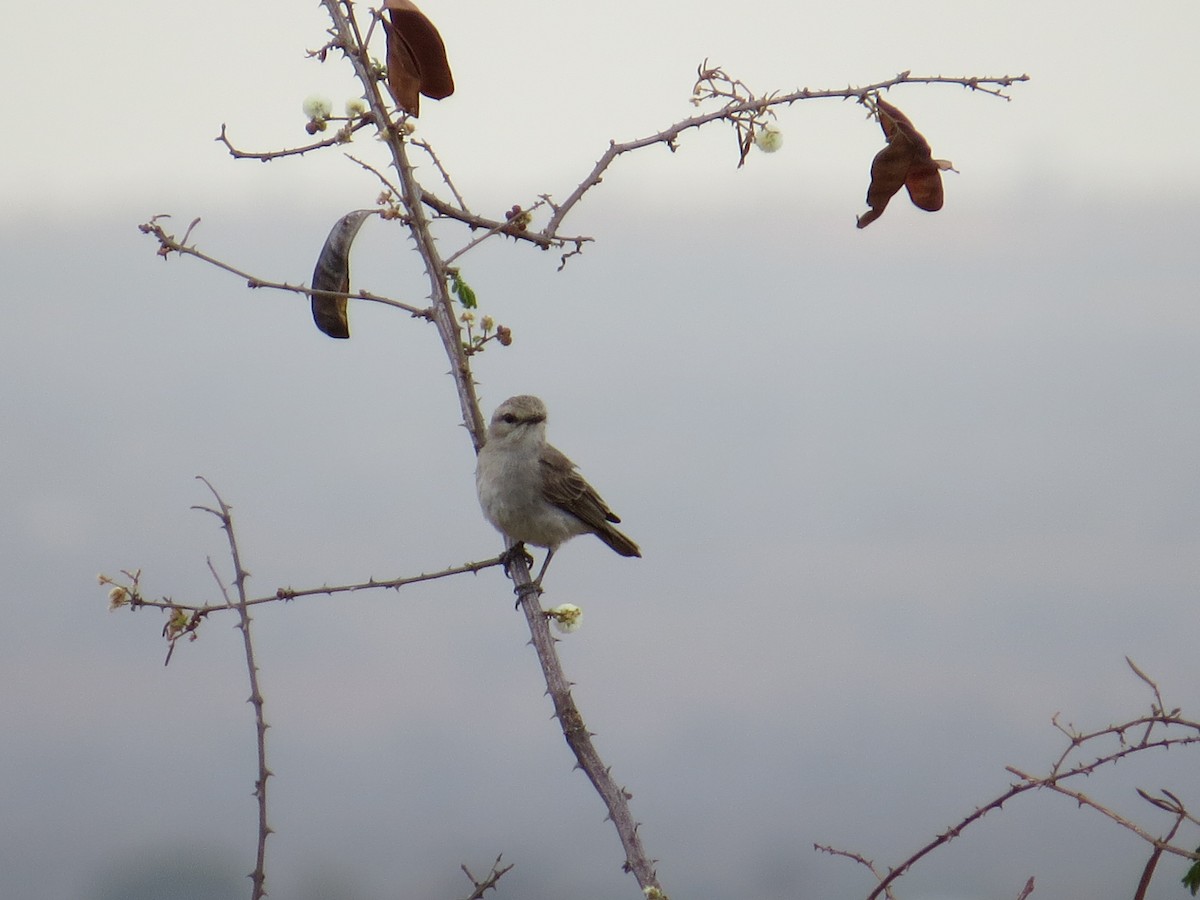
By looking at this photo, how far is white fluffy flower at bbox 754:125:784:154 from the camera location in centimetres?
388

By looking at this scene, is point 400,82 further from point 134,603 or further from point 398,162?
point 134,603

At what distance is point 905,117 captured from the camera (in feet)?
12.3

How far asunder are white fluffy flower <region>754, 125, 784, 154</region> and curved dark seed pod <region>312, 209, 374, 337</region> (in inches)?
51.5

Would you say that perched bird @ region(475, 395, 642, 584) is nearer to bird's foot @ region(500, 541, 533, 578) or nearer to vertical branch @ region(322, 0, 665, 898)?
bird's foot @ region(500, 541, 533, 578)

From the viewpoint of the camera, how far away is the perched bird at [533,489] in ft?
21.7

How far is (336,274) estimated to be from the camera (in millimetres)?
4098

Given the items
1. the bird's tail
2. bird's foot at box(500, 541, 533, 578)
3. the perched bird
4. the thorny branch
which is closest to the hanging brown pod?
the thorny branch

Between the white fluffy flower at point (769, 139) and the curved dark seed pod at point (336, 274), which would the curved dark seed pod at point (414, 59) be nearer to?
the curved dark seed pod at point (336, 274)

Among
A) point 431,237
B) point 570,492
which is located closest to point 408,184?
point 431,237

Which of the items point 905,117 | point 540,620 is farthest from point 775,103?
point 540,620

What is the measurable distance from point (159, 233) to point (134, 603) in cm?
117

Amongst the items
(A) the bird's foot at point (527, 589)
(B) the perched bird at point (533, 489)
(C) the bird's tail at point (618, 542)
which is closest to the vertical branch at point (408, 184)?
(A) the bird's foot at point (527, 589)

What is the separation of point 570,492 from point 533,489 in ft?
1.03

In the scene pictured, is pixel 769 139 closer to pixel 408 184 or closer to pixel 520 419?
pixel 408 184
